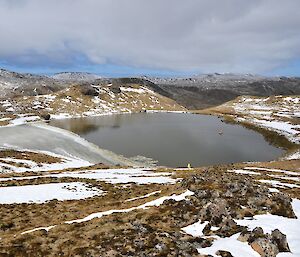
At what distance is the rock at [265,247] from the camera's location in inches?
667

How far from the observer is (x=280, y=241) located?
58.8 ft

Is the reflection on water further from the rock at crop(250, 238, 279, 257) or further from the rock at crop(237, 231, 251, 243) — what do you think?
the rock at crop(250, 238, 279, 257)

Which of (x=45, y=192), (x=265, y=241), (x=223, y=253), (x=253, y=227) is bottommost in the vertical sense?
(x=45, y=192)

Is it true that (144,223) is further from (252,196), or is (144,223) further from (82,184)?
(82,184)

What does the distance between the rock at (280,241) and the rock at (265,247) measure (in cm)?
57

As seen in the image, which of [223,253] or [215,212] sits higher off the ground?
[215,212]

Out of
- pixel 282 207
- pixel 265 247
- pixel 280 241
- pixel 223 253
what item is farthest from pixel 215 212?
pixel 282 207

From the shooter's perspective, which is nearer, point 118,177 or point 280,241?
point 280,241

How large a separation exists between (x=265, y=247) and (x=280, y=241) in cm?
126

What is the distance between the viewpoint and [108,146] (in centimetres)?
10006

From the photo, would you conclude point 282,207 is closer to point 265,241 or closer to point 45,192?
point 265,241

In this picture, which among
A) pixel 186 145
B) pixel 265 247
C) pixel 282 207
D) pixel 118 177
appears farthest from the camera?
pixel 186 145

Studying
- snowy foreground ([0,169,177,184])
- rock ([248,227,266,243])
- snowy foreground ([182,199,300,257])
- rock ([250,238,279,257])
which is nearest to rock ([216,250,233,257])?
snowy foreground ([182,199,300,257])

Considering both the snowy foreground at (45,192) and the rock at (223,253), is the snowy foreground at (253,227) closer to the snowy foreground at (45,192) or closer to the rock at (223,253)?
the rock at (223,253)
